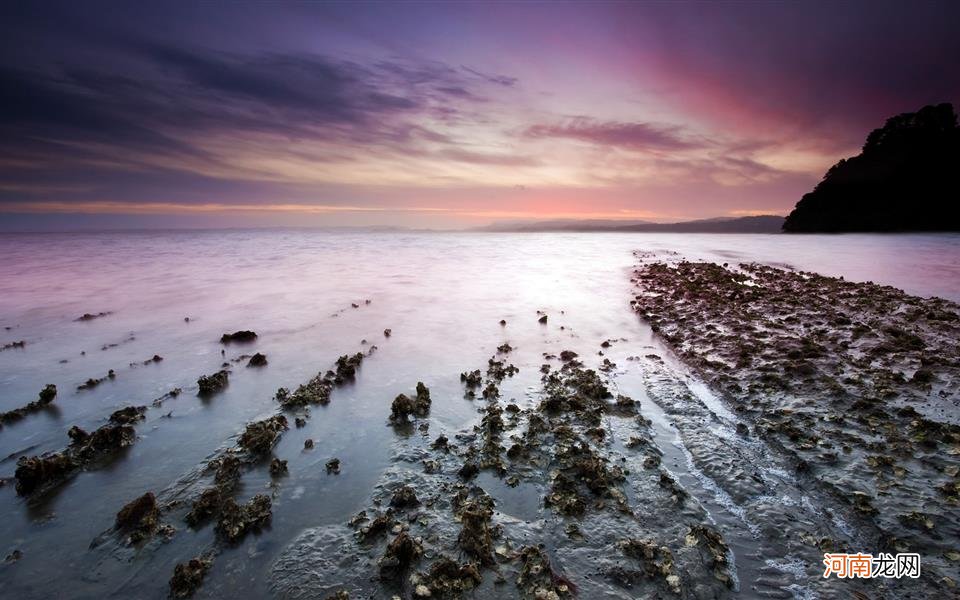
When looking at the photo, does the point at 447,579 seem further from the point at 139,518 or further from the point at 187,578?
the point at 139,518

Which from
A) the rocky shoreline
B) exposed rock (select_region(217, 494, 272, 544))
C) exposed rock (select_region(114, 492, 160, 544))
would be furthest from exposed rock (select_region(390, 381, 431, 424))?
the rocky shoreline

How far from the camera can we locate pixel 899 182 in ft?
252

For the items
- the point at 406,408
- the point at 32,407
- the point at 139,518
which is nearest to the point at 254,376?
the point at 32,407

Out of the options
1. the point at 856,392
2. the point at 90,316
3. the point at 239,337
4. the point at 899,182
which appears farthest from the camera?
the point at 899,182

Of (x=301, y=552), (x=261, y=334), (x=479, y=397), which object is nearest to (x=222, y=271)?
(x=261, y=334)

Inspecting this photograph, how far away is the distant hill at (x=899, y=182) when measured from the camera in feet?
236

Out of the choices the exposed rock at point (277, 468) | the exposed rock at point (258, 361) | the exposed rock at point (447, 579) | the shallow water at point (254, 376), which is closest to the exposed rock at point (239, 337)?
the shallow water at point (254, 376)

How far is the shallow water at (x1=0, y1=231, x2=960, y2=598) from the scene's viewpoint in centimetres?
491

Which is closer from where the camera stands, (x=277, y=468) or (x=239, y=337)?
(x=277, y=468)

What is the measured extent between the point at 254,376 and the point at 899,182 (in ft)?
355

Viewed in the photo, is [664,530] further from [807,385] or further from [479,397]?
[807,385]

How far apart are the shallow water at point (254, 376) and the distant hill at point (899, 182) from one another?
6730 centimetres

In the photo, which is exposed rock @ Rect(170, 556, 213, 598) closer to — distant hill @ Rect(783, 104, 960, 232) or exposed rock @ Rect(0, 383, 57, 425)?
exposed rock @ Rect(0, 383, 57, 425)

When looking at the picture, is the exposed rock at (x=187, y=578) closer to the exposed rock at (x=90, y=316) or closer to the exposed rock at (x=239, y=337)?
the exposed rock at (x=239, y=337)
